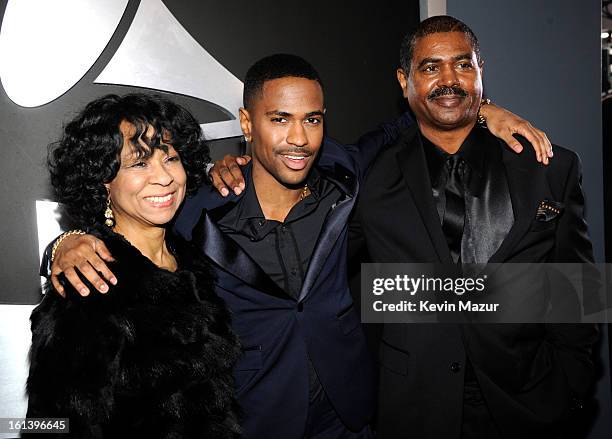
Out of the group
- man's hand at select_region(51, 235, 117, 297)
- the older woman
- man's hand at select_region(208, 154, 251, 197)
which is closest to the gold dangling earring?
the older woman

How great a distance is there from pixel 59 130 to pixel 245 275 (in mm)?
1139

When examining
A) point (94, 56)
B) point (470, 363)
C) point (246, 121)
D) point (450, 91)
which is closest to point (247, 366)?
point (470, 363)

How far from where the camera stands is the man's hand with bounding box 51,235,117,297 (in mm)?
1557

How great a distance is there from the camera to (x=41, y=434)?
1.48 m

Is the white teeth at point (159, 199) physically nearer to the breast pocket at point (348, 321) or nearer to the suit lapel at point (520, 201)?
the breast pocket at point (348, 321)

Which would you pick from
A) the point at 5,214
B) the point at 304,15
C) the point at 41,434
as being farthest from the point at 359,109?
the point at 41,434

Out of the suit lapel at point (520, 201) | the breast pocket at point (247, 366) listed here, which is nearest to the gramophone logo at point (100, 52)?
the breast pocket at point (247, 366)

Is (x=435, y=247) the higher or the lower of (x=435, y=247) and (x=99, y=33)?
the lower

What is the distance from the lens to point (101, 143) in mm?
1733

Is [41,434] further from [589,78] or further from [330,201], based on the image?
[589,78]

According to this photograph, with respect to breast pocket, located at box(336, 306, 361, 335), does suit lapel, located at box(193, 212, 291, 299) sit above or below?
above

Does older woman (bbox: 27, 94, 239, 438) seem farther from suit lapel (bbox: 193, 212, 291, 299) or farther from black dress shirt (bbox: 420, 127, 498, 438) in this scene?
black dress shirt (bbox: 420, 127, 498, 438)

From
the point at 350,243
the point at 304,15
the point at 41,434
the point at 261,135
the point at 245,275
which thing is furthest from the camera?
the point at 304,15

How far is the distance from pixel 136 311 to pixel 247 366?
552 mm
